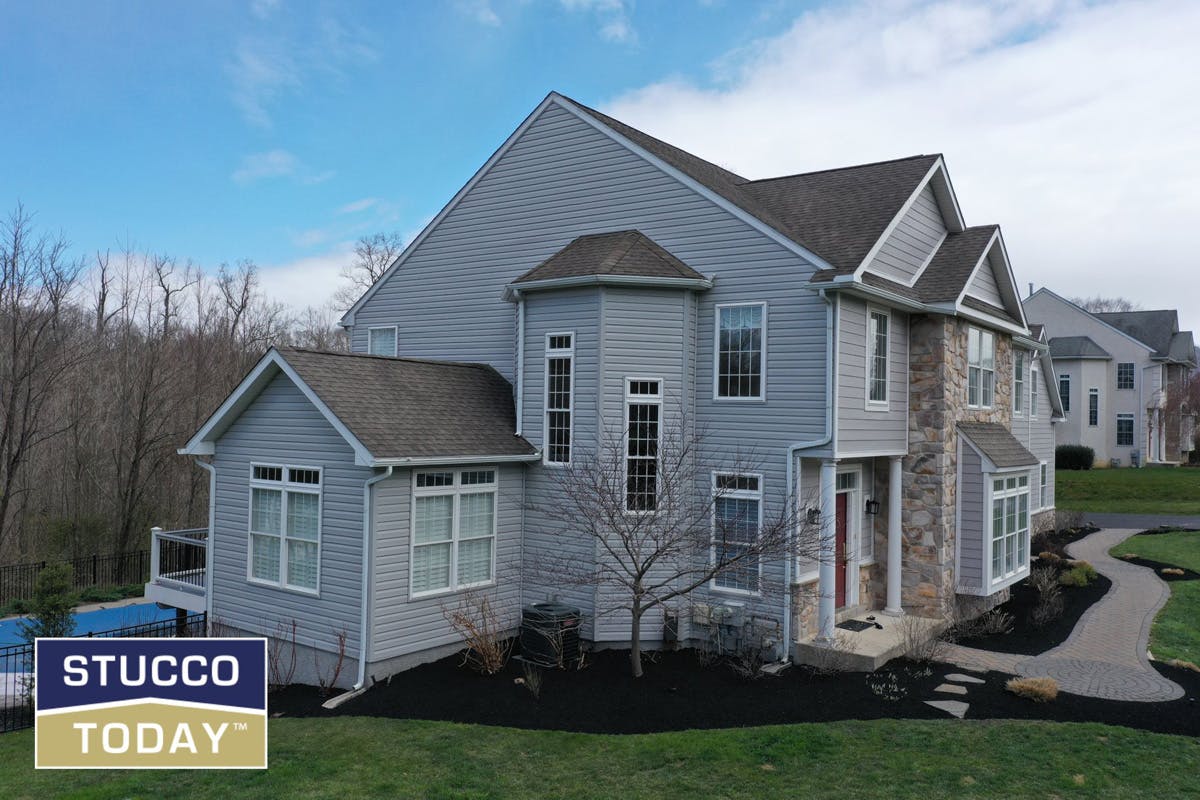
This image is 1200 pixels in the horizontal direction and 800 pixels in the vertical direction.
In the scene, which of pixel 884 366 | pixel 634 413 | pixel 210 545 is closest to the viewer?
pixel 634 413

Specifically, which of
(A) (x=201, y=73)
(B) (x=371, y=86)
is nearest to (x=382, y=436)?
(B) (x=371, y=86)

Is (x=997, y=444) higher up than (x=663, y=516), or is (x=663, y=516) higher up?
(x=997, y=444)

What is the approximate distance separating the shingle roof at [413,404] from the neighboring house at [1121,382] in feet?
131

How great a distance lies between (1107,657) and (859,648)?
3.95 metres

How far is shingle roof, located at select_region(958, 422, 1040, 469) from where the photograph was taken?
1432 centimetres

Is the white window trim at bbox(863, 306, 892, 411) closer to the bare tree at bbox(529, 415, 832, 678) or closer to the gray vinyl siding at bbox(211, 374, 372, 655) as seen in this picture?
the bare tree at bbox(529, 415, 832, 678)

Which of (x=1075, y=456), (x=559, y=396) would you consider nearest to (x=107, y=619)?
(x=559, y=396)

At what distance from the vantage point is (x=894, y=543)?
1396cm

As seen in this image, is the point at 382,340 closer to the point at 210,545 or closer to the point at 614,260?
the point at 210,545

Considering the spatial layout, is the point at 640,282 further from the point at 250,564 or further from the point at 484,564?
the point at 250,564

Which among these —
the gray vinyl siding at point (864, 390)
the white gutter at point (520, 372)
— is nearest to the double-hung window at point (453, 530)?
the white gutter at point (520, 372)

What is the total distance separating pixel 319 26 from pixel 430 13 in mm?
2200

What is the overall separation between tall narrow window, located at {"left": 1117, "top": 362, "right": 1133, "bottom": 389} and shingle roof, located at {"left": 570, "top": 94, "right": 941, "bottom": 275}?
126 feet

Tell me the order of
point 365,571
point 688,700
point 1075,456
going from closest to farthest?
point 688,700, point 365,571, point 1075,456
